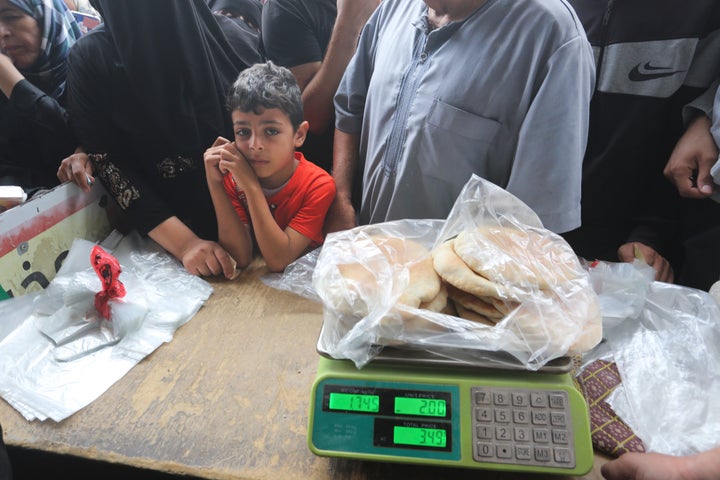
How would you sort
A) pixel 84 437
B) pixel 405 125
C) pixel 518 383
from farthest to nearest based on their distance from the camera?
1. pixel 405 125
2. pixel 84 437
3. pixel 518 383

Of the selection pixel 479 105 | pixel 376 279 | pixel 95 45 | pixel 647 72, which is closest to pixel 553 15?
pixel 479 105

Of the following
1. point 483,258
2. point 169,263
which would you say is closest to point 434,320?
point 483,258

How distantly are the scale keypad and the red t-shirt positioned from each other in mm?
598

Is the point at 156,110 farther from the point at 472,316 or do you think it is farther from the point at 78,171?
the point at 472,316

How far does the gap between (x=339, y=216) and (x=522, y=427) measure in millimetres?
667

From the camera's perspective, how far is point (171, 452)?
62cm

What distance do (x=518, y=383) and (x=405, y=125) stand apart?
58 cm

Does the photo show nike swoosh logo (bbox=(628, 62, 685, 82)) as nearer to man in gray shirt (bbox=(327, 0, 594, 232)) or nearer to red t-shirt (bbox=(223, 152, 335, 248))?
man in gray shirt (bbox=(327, 0, 594, 232))

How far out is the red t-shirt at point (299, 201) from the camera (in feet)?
3.31

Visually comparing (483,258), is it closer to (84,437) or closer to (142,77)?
(84,437)

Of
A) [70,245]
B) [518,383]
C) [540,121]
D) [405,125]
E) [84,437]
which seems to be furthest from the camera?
[70,245]

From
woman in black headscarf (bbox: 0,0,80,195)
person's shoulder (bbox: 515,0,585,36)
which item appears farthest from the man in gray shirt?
woman in black headscarf (bbox: 0,0,80,195)

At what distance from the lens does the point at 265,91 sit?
91 cm

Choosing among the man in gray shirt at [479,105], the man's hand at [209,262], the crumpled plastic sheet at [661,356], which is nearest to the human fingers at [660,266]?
the crumpled plastic sheet at [661,356]
